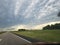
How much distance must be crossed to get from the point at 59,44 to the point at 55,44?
10.6 inches

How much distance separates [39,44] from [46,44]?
530 millimetres

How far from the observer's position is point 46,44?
49.2ft

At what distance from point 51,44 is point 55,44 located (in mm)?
280

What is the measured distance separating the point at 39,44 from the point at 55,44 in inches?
46.4

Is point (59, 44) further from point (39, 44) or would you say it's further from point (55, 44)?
point (39, 44)

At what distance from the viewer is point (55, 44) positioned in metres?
14.7

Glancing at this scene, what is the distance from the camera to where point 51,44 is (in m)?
14.8

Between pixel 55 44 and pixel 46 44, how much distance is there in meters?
0.65

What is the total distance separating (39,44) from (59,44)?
140cm

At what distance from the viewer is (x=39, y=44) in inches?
601

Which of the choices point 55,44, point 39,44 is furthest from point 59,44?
point 39,44

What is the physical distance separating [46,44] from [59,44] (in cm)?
88

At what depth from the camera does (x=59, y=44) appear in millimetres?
14719
